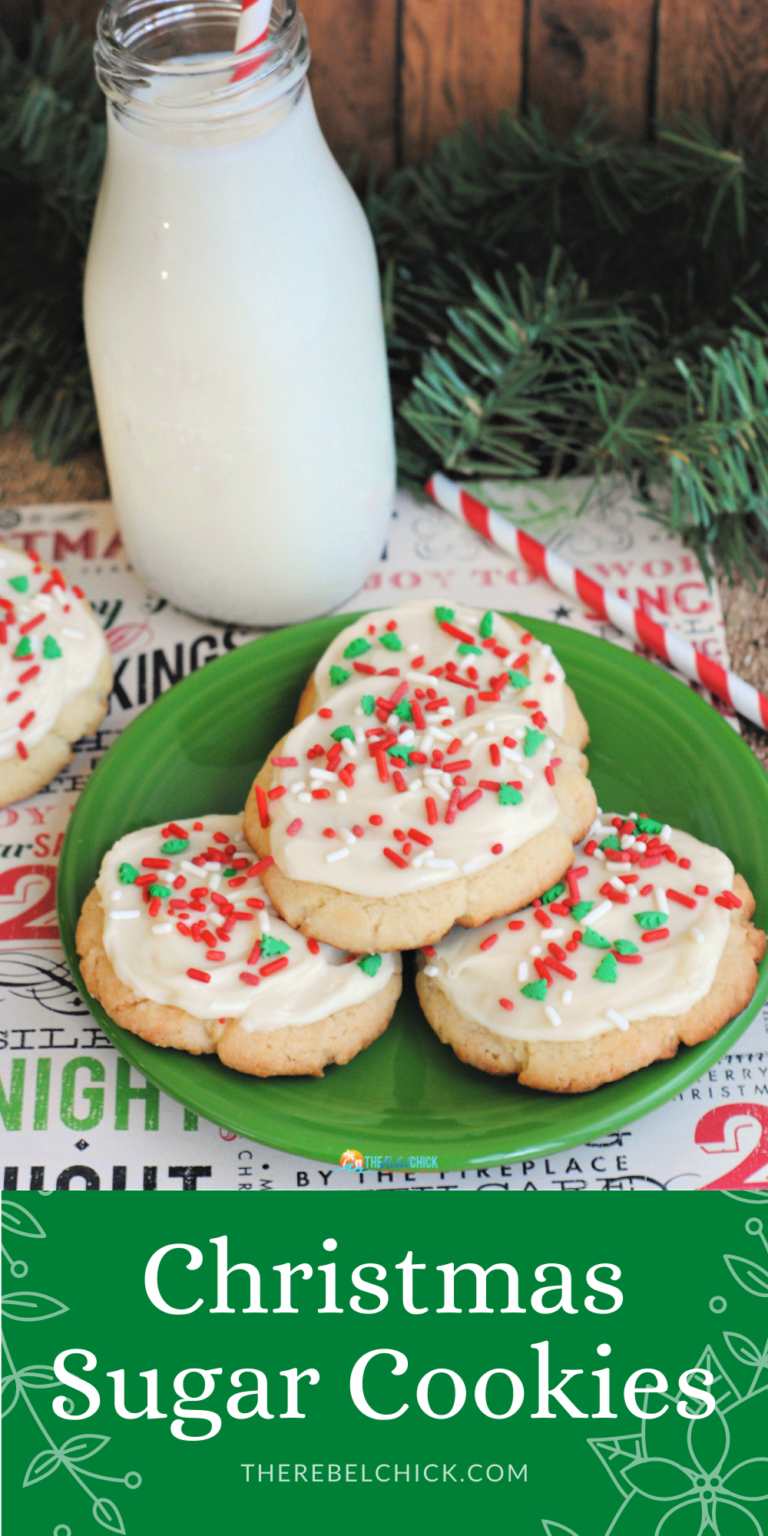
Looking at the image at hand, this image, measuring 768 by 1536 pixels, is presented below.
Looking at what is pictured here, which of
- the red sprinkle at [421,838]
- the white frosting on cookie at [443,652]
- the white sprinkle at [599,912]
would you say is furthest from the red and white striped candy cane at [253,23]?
the white sprinkle at [599,912]

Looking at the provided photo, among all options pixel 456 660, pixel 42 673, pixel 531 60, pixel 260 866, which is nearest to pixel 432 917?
pixel 260 866

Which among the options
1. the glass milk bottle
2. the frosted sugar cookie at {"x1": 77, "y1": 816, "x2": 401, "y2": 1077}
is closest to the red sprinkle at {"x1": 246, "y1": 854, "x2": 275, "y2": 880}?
A: the frosted sugar cookie at {"x1": 77, "y1": 816, "x2": 401, "y2": 1077}

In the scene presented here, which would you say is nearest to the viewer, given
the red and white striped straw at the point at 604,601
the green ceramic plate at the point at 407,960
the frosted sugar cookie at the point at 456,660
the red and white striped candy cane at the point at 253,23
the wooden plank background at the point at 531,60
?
the green ceramic plate at the point at 407,960

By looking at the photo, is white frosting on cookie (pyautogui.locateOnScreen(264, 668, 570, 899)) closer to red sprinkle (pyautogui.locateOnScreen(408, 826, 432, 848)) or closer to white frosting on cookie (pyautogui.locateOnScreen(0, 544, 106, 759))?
red sprinkle (pyautogui.locateOnScreen(408, 826, 432, 848))

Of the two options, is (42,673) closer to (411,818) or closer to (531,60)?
(411,818)

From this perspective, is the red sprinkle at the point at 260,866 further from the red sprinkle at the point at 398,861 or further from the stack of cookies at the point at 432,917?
the red sprinkle at the point at 398,861
